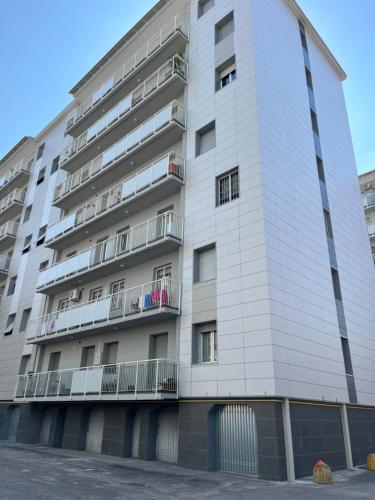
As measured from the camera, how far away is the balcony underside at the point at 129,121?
19.9m

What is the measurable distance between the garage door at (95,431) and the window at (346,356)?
10917 mm

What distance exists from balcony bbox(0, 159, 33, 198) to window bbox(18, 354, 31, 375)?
15.7 metres

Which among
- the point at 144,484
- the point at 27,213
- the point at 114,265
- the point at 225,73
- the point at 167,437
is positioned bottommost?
the point at 144,484

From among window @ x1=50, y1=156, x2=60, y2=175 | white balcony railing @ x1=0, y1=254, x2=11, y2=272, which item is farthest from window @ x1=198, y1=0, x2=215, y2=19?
white balcony railing @ x1=0, y1=254, x2=11, y2=272

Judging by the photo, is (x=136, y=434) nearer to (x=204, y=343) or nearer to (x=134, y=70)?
(x=204, y=343)

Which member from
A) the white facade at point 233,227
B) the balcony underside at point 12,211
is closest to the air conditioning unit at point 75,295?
the white facade at point 233,227

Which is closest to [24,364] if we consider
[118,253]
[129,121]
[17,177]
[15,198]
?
[118,253]

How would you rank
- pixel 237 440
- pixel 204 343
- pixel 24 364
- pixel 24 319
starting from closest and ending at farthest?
1. pixel 237 440
2. pixel 204 343
3. pixel 24 364
4. pixel 24 319

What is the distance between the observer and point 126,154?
2014 cm

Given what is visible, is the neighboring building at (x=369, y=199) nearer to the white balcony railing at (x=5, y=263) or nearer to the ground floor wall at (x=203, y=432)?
the ground floor wall at (x=203, y=432)

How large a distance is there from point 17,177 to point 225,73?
2144 centimetres

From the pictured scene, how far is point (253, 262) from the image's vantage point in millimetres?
13297

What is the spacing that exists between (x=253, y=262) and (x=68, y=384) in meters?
10.2

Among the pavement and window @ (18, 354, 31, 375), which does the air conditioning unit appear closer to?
window @ (18, 354, 31, 375)
